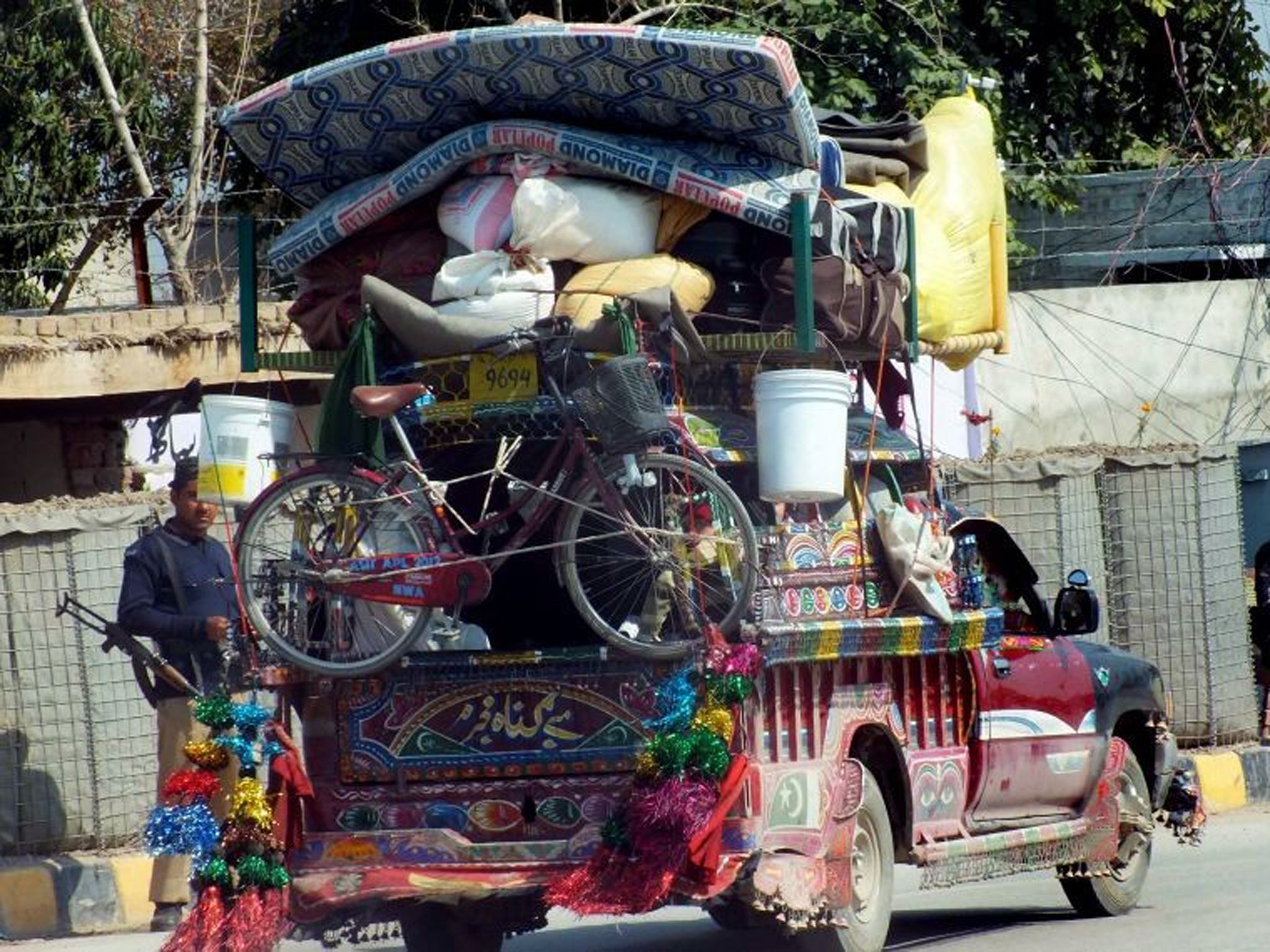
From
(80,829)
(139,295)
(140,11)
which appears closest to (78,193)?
(140,11)

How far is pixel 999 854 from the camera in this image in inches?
360

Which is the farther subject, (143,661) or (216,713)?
(143,661)

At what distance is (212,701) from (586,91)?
8.41 ft

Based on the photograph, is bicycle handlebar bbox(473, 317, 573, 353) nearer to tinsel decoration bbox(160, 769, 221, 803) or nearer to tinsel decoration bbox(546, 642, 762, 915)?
tinsel decoration bbox(546, 642, 762, 915)

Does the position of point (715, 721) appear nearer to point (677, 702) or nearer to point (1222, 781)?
point (677, 702)

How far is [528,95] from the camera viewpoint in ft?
26.8

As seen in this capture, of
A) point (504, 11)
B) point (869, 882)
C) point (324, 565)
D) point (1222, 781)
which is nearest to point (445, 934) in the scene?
point (869, 882)

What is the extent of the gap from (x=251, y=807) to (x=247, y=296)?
2.22 meters

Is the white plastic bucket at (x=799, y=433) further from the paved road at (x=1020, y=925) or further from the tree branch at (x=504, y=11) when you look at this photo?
the tree branch at (x=504, y=11)

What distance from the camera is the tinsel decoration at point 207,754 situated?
7812mm

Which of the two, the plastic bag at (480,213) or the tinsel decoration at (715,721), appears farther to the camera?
the plastic bag at (480,213)

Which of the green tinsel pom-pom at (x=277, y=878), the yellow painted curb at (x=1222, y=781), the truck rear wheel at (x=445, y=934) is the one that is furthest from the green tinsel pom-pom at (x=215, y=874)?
the yellow painted curb at (x=1222, y=781)

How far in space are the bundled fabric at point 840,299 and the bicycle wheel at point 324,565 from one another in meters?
1.56

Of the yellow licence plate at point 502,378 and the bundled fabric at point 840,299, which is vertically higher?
the bundled fabric at point 840,299
